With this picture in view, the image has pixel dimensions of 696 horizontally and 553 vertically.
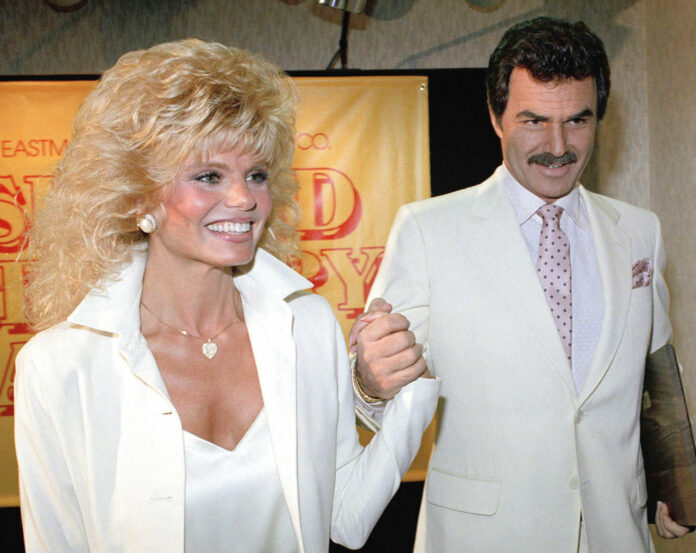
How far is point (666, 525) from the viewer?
75.6 inches

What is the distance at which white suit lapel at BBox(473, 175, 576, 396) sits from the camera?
1.79 meters

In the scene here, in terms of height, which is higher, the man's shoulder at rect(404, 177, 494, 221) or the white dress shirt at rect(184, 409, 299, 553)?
the man's shoulder at rect(404, 177, 494, 221)

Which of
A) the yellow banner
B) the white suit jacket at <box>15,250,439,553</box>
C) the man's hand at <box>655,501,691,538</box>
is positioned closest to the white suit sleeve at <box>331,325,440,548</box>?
the white suit jacket at <box>15,250,439,553</box>

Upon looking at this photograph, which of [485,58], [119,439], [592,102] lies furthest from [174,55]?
[485,58]

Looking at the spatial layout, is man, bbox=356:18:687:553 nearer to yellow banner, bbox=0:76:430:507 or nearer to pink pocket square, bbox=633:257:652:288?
pink pocket square, bbox=633:257:652:288

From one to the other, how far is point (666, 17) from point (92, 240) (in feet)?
9.80

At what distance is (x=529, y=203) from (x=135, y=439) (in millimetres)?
1198

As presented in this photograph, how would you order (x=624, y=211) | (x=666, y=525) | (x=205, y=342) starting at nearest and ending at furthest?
(x=205, y=342) → (x=666, y=525) → (x=624, y=211)

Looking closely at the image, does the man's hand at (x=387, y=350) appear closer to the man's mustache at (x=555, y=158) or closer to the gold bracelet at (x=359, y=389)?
the gold bracelet at (x=359, y=389)

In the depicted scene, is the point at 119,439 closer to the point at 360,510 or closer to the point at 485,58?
the point at 360,510

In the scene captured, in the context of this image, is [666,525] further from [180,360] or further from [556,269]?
[180,360]

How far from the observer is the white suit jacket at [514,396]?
182cm

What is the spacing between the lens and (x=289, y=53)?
3701 mm

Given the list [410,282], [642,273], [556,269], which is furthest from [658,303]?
[410,282]
